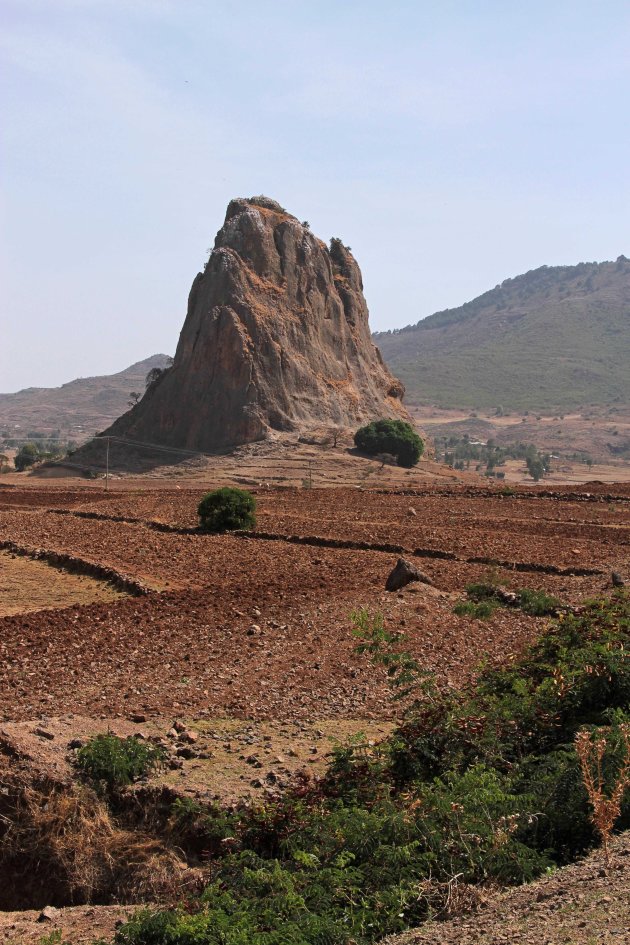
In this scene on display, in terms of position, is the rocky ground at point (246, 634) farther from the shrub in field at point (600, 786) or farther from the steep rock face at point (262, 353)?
the steep rock face at point (262, 353)

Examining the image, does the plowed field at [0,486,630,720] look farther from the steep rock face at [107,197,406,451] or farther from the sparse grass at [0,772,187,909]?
the steep rock face at [107,197,406,451]

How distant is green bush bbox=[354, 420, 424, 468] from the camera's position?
2322 inches

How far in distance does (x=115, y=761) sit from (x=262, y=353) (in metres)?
56.7

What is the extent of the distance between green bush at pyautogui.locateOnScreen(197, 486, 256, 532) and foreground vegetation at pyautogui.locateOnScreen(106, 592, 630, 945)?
50.5ft

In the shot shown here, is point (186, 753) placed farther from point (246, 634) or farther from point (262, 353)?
point (262, 353)

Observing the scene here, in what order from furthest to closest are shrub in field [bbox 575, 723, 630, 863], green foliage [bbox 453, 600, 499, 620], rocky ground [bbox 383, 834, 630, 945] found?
green foliage [bbox 453, 600, 499, 620] < shrub in field [bbox 575, 723, 630, 863] < rocky ground [bbox 383, 834, 630, 945]

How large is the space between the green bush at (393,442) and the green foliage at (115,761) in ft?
170

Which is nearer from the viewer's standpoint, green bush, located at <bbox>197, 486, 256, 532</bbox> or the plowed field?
the plowed field

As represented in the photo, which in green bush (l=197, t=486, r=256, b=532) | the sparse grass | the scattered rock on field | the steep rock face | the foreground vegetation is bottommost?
the sparse grass

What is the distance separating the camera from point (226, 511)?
23781 mm

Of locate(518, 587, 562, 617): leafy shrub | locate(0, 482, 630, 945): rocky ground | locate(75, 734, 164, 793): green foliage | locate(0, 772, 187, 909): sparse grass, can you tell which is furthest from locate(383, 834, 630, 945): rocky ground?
locate(518, 587, 562, 617): leafy shrub

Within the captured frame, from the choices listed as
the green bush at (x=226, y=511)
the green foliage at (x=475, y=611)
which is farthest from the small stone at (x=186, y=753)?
the green bush at (x=226, y=511)

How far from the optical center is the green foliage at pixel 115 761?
7.11 meters

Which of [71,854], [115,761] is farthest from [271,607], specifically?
[71,854]
